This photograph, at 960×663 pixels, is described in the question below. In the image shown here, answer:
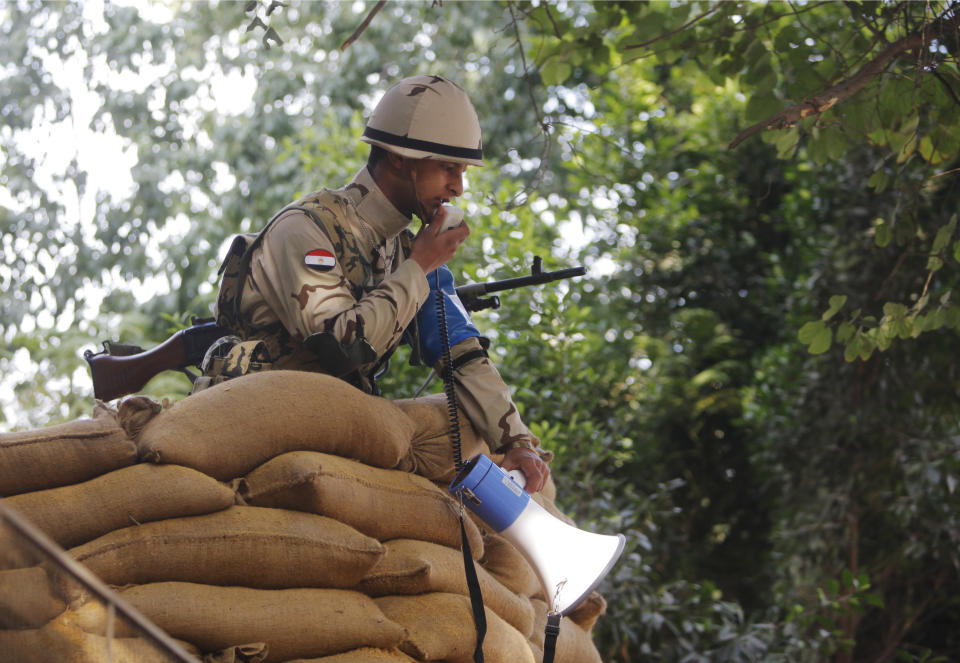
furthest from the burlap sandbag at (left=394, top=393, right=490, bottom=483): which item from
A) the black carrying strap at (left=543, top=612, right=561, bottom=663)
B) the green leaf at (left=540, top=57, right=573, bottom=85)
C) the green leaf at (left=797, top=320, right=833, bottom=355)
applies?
the green leaf at (left=540, top=57, right=573, bottom=85)

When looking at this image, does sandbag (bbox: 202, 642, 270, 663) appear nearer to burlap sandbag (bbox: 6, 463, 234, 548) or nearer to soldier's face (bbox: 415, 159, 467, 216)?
burlap sandbag (bbox: 6, 463, 234, 548)

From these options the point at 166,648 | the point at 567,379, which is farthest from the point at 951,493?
the point at 166,648

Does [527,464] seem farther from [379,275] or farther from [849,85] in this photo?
[849,85]

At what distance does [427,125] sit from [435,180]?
153mm

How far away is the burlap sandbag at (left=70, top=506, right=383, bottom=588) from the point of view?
2.13m

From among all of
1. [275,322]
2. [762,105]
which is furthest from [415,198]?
[762,105]

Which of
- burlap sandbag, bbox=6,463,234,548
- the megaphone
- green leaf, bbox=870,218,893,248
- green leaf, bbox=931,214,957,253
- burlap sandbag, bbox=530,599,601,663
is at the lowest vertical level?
burlap sandbag, bbox=530,599,601,663

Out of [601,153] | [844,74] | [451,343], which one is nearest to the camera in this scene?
[451,343]

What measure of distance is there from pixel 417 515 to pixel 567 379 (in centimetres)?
299

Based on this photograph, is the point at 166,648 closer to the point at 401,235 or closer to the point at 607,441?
the point at 401,235

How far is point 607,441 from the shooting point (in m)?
5.48

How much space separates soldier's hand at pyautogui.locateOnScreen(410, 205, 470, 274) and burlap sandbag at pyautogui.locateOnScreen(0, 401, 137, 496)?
2.86 ft

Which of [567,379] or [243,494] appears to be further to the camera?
[567,379]

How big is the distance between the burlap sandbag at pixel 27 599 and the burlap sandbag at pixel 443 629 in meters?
0.88
